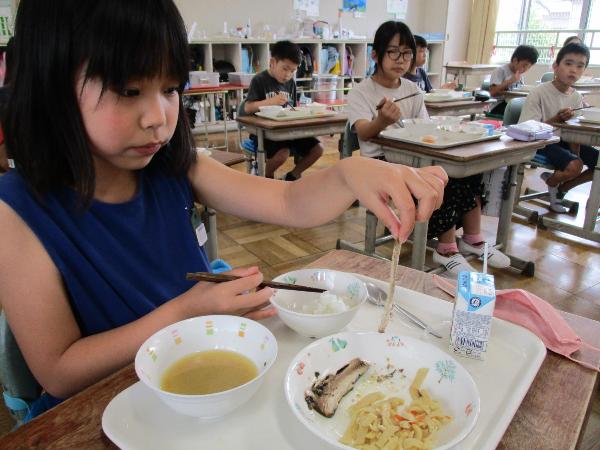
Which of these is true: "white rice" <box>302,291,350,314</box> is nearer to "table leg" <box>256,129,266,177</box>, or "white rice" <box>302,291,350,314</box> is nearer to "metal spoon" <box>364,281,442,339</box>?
"metal spoon" <box>364,281,442,339</box>

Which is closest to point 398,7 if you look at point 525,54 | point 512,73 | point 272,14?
point 272,14

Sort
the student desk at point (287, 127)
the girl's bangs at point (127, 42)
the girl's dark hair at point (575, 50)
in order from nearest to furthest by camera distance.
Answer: the girl's bangs at point (127, 42), the student desk at point (287, 127), the girl's dark hair at point (575, 50)

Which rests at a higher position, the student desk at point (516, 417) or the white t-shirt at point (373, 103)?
the white t-shirt at point (373, 103)

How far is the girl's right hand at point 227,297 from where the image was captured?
632 mm

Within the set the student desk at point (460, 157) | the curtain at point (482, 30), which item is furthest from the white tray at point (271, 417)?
the curtain at point (482, 30)

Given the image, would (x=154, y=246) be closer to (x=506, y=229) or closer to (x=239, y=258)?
(x=239, y=258)

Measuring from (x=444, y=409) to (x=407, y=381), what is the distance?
0.19ft

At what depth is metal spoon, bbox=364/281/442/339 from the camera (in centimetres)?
69

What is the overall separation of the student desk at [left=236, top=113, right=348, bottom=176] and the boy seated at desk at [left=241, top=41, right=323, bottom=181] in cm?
41

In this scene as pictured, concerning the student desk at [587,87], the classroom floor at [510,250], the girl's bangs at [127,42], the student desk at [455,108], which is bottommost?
the classroom floor at [510,250]

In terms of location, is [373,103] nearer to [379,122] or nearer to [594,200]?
[379,122]

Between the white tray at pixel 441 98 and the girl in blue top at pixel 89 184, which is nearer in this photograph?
the girl in blue top at pixel 89 184

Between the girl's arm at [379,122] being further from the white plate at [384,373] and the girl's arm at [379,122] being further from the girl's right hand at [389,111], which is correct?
the white plate at [384,373]

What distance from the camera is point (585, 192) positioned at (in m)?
3.50
